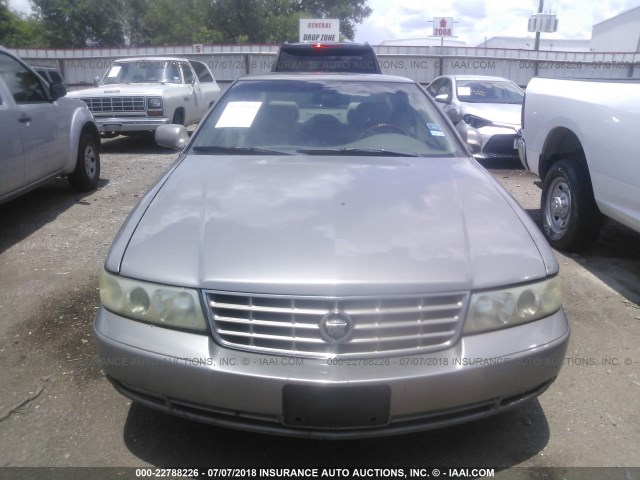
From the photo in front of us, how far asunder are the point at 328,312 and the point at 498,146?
7264 mm

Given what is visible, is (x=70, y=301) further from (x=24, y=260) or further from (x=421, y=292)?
(x=421, y=292)

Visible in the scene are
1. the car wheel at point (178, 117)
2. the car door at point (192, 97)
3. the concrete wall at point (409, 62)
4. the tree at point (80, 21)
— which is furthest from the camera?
the tree at point (80, 21)

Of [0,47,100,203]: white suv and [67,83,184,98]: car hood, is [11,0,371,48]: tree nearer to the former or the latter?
[67,83,184,98]: car hood

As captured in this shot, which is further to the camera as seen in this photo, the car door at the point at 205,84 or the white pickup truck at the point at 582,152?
the car door at the point at 205,84

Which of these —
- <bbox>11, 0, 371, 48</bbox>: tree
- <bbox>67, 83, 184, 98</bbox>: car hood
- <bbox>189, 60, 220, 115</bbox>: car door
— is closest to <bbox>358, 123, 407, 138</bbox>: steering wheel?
<bbox>67, 83, 184, 98</bbox>: car hood

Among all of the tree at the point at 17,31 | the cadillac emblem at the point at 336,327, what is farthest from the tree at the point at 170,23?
the cadillac emblem at the point at 336,327

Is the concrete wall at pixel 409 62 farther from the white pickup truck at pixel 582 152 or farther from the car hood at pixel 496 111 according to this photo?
the white pickup truck at pixel 582 152

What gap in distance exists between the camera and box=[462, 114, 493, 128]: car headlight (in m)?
8.80

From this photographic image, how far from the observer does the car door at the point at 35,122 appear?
520 centimetres

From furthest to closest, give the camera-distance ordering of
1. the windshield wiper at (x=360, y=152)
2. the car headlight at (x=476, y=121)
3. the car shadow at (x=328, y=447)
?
the car headlight at (x=476, y=121) → the windshield wiper at (x=360, y=152) → the car shadow at (x=328, y=447)

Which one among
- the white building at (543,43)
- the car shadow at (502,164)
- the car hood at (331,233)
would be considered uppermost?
the white building at (543,43)

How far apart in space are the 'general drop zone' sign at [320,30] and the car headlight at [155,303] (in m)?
24.9

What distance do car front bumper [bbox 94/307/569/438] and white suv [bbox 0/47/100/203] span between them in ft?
11.5

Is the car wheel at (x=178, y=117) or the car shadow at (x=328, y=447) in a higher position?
the car wheel at (x=178, y=117)
